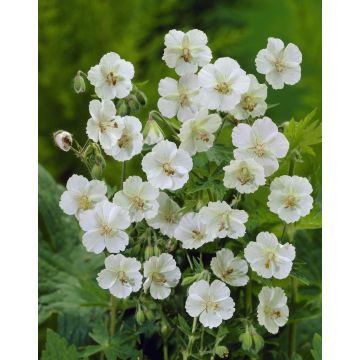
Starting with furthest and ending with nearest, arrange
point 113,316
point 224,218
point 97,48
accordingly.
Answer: point 97,48, point 113,316, point 224,218

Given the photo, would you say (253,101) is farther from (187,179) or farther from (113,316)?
(113,316)

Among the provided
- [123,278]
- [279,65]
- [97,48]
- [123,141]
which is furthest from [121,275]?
[97,48]

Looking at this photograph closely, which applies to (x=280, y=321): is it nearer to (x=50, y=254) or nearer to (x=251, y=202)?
(x=251, y=202)

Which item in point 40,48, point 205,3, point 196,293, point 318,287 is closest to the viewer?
point 196,293

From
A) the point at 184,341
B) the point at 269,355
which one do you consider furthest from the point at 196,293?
the point at 269,355

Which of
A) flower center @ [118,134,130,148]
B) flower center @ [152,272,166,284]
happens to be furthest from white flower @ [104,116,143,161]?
flower center @ [152,272,166,284]

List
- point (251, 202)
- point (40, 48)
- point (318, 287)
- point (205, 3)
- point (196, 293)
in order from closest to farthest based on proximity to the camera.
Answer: point (196, 293), point (251, 202), point (318, 287), point (40, 48), point (205, 3)

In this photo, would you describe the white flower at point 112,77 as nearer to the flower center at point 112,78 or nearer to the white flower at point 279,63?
the flower center at point 112,78
